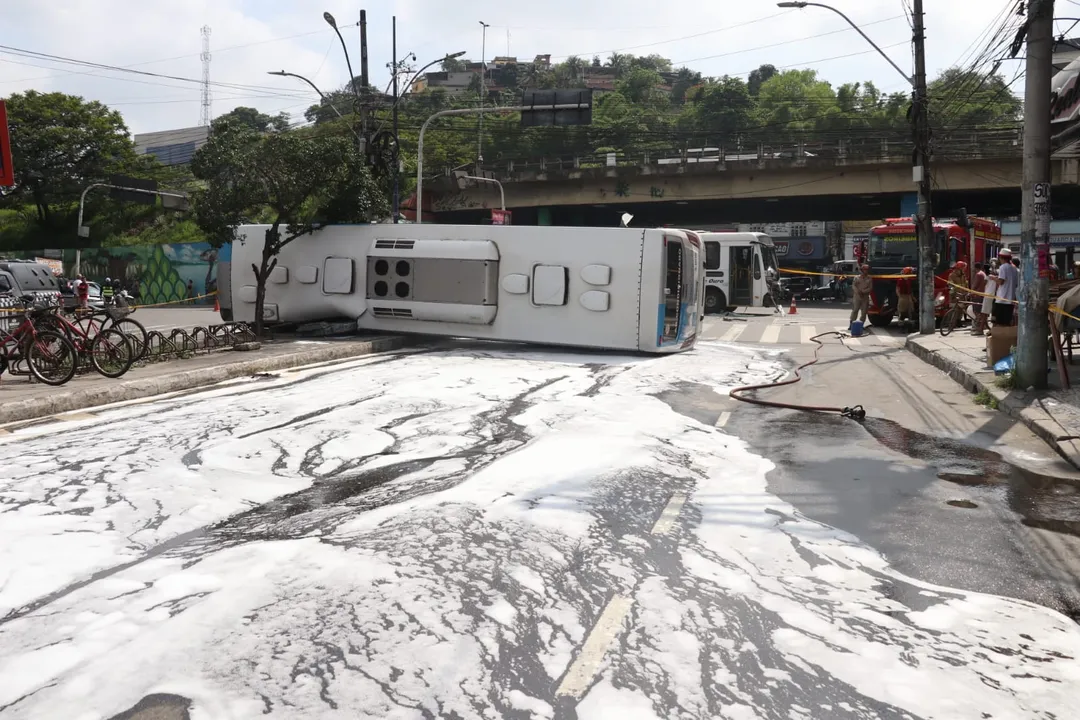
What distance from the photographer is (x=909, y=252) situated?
2700 cm

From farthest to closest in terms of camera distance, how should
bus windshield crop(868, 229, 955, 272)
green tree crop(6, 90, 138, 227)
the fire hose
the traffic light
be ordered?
green tree crop(6, 90, 138, 227), bus windshield crop(868, 229, 955, 272), the traffic light, the fire hose

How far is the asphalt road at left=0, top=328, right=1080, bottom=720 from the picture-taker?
3508 mm

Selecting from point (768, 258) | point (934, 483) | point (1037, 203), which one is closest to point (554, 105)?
point (768, 258)

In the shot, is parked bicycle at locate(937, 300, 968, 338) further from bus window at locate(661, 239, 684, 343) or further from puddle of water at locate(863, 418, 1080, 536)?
puddle of water at locate(863, 418, 1080, 536)

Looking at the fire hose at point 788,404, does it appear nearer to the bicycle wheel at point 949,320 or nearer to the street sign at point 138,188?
the bicycle wheel at point 949,320

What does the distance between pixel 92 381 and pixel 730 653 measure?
9.88 metres

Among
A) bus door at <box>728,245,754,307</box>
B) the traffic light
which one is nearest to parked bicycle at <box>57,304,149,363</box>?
the traffic light

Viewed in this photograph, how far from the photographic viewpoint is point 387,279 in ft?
59.0

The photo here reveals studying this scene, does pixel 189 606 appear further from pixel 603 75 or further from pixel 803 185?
pixel 603 75

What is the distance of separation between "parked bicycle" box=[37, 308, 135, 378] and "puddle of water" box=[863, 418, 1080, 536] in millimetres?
8964

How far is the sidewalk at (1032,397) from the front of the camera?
28.1 feet

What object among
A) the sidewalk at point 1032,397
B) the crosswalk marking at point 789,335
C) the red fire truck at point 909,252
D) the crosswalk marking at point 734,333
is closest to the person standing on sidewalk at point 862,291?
the crosswalk marking at point 789,335

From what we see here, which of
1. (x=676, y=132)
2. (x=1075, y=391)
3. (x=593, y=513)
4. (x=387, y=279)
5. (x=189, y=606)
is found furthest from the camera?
(x=676, y=132)

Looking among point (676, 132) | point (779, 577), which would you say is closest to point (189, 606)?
point (779, 577)
